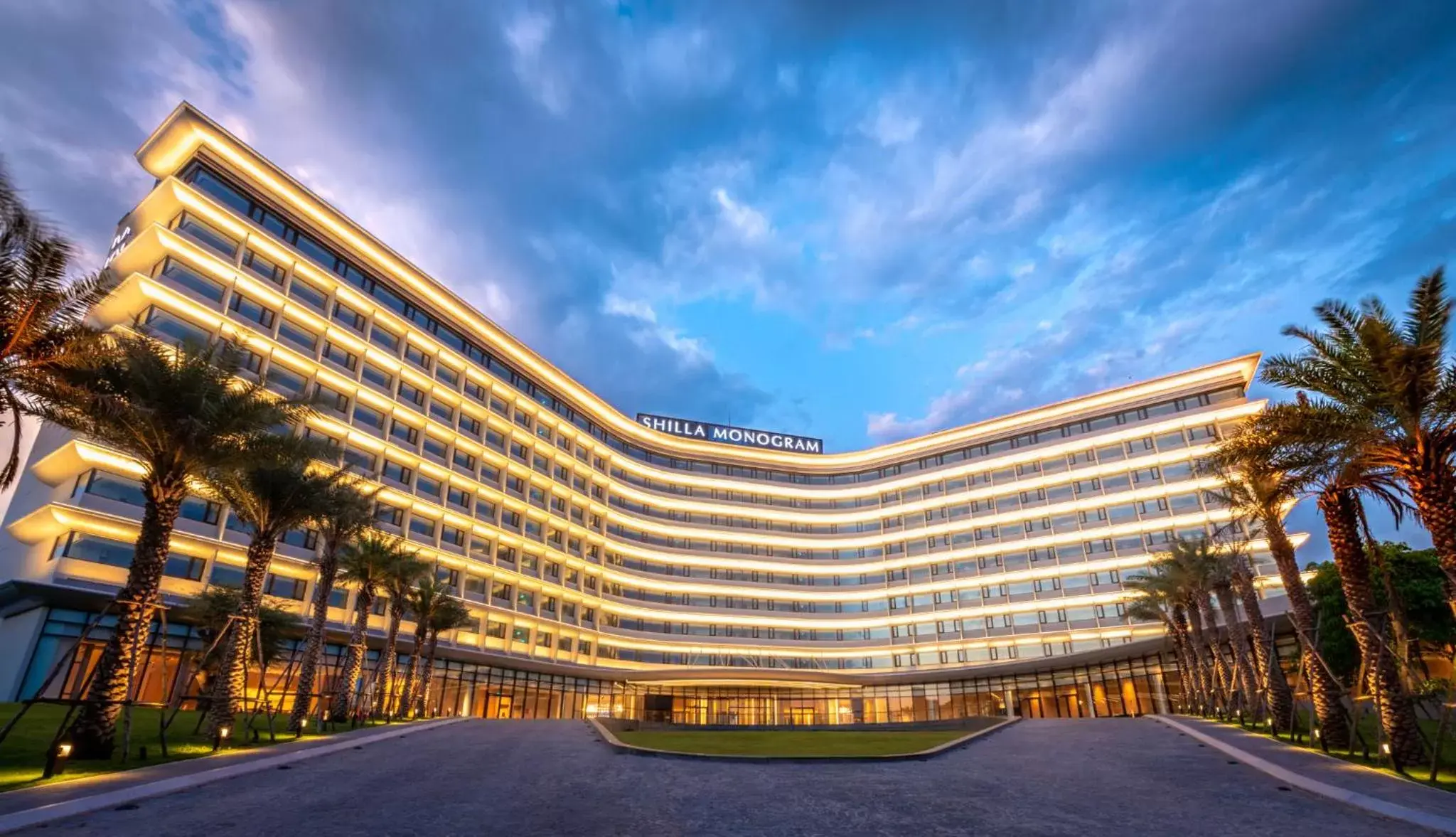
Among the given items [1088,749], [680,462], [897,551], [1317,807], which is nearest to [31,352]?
[1317,807]

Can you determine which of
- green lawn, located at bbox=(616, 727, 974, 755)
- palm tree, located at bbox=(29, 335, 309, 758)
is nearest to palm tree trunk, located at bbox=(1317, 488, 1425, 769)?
green lawn, located at bbox=(616, 727, 974, 755)

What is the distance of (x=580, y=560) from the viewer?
246 ft

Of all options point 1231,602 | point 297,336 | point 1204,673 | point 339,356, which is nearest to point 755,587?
point 1204,673

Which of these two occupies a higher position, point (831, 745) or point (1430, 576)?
point (1430, 576)

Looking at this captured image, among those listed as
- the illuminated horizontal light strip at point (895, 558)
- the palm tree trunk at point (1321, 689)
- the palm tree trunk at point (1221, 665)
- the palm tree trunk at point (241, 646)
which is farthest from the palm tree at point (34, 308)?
the illuminated horizontal light strip at point (895, 558)

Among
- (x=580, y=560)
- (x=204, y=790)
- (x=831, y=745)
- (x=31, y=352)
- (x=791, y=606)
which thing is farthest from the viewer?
(x=791, y=606)

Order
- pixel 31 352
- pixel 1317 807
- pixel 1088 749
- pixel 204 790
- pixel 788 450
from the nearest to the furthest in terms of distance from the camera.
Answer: pixel 1317 807 → pixel 204 790 → pixel 31 352 → pixel 1088 749 → pixel 788 450

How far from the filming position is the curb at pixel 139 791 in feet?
31.7

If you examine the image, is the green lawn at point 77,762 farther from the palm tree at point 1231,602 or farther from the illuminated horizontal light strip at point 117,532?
the palm tree at point 1231,602

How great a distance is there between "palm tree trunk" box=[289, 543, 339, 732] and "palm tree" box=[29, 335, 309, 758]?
32.7 feet

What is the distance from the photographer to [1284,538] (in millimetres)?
24875

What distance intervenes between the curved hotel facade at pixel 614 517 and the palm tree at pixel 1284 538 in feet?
82.0

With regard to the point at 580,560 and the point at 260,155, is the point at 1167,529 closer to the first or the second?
the point at 580,560

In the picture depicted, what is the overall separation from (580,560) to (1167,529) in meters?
58.2
